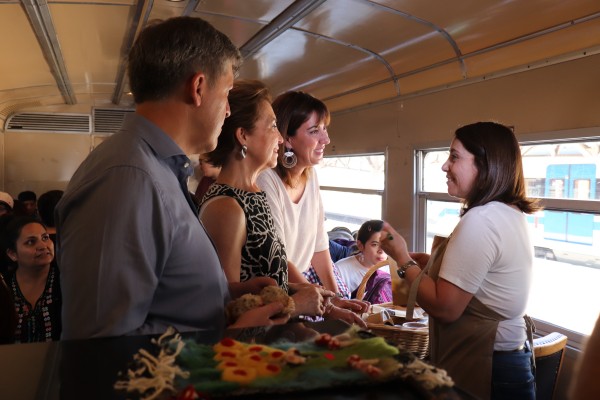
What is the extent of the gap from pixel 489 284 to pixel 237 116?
1111mm

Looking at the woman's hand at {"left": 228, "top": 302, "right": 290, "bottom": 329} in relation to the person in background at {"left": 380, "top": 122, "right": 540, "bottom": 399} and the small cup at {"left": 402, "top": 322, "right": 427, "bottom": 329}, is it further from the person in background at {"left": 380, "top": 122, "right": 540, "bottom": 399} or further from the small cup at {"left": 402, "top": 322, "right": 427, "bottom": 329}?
the small cup at {"left": 402, "top": 322, "right": 427, "bottom": 329}

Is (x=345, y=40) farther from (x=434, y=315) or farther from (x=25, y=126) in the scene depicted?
(x=25, y=126)

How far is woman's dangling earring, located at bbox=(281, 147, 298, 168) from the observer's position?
240 centimetres

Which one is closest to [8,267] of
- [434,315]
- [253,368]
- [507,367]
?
[434,315]

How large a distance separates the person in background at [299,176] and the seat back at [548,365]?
127cm

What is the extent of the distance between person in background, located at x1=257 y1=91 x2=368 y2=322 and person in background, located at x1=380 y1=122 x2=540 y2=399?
65 centimetres

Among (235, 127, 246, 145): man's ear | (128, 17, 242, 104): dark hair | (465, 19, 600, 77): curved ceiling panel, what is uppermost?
(465, 19, 600, 77): curved ceiling panel

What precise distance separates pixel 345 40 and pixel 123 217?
10.2 ft

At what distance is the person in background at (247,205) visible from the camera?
158cm

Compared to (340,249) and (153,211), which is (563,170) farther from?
(153,211)

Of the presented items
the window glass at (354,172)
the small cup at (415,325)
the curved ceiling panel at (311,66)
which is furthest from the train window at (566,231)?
the window glass at (354,172)

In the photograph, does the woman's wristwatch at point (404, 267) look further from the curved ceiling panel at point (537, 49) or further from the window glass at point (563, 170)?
the curved ceiling panel at point (537, 49)

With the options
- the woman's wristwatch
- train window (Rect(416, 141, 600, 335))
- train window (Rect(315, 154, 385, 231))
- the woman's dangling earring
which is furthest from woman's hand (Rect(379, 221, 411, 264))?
train window (Rect(315, 154, 385, 231))

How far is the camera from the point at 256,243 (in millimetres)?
1676
